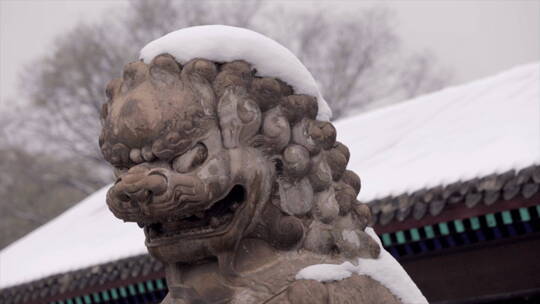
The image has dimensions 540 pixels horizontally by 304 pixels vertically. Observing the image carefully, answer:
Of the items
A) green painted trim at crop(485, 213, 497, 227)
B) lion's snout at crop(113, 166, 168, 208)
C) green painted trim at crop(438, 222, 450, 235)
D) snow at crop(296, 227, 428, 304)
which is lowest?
green painted trim at crop(438, 222, 450, 235)

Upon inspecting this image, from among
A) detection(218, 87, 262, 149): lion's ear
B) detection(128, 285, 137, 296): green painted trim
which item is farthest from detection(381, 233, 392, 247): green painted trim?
detection(218, 87, 262, 149): lion's ear

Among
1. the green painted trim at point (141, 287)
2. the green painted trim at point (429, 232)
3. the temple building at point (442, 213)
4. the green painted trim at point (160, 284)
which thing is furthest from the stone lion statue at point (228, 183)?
the green painted trim at point (141, 287)

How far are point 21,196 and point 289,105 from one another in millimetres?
15685

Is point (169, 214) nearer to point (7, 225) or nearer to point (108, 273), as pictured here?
point (108, 273)

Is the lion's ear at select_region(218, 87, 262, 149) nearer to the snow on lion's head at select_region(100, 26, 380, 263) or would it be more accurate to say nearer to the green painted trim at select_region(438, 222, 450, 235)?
the snow on lion's head at select_region(100, 26, 380, 263)

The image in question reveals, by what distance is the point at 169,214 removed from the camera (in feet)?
8.73

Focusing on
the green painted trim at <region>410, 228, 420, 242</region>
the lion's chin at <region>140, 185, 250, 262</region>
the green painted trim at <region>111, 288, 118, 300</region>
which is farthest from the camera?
the green painted trim at <region>111, 288, 118, 300</region>

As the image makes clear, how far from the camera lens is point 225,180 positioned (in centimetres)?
270

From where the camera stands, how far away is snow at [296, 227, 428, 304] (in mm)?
2754

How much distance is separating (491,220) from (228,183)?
279 cm

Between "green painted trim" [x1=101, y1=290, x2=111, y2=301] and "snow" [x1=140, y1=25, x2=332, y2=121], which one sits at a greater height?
"snow" [x1=140, y1=25, x2=332, y2=121]

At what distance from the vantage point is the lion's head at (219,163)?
2684 millimetres

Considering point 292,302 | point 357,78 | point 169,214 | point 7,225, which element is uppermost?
point 169,214

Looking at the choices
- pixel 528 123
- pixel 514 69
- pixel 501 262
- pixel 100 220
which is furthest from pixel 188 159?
pixel 100 220
